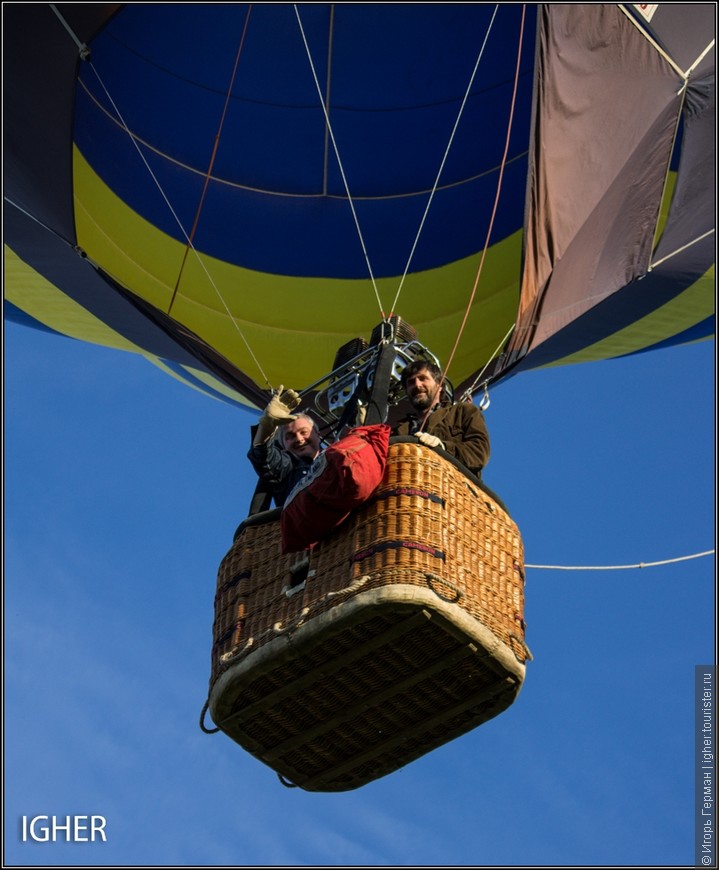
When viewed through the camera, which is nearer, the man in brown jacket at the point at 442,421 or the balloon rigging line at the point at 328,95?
the man in brown jacket at the point at 442,421

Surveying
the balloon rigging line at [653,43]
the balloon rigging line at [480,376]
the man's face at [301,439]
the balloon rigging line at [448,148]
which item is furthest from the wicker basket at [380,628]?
the balloon rigging line at [448,148]

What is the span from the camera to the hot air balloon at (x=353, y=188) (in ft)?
20.0

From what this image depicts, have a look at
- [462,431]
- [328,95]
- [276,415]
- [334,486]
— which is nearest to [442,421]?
[462,431]

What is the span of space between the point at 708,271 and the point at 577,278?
0.56 m

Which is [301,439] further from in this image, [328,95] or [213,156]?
[328,95]

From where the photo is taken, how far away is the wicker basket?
4527 millimetres

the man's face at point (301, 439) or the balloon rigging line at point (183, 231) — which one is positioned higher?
the balloon rigging line at point (183, 231)

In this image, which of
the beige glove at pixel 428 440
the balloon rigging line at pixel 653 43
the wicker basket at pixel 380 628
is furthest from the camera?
the balloon rigging line at pixel 653 43

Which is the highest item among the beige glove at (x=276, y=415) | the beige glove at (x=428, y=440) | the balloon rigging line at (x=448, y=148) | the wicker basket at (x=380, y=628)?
the balloon rigging line at (x=448, y=148)

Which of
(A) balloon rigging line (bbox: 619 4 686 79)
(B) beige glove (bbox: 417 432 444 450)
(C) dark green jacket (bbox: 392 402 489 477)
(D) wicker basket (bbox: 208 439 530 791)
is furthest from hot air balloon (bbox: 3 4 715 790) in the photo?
(B) beige glove (bbox: 417 432 444 450)

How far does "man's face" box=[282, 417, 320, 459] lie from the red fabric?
34 centimetres

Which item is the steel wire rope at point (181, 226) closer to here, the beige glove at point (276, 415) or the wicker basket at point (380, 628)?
the beige glove at point (276, 415)

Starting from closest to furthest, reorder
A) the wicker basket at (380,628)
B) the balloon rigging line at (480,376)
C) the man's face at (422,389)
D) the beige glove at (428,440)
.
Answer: the wicker basket at (380,628) → the beige glove at (428,440) → the man's face at (422,389) → the balloon rigging line at (480,376)

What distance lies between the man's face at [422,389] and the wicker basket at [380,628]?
378mm
